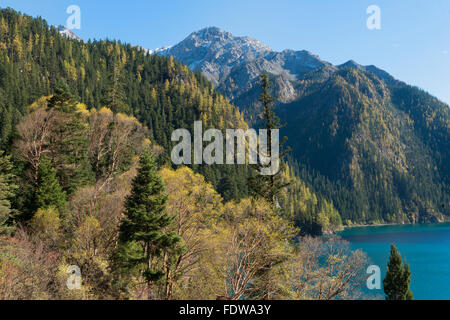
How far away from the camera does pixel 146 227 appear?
78.9 ft

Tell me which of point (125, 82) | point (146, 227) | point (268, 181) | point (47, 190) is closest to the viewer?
point (146, 227)

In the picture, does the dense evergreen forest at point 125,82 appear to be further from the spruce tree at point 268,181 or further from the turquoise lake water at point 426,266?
the spruce tree at point 268,181

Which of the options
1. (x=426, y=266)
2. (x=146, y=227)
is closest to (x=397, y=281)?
(x=146, y=227)

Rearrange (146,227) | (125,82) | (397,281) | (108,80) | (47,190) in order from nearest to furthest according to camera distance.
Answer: (146,227) < (47,190) < (397,281) < (108,80) < (125,82)

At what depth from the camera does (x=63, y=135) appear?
122 feet

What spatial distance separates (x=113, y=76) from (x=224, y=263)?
153 ft

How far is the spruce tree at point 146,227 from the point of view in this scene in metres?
23.7

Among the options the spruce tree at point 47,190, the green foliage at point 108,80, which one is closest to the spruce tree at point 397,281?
the spruce tree at point 47,190

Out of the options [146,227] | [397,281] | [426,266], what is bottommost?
[426,266]

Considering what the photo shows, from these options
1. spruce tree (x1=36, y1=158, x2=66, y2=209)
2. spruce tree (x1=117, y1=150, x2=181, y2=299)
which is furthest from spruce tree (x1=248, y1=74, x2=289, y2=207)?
spruce tree (x1=36, y1=158, x2=66, y2=209)

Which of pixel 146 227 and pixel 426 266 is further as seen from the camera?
pixel 426 266

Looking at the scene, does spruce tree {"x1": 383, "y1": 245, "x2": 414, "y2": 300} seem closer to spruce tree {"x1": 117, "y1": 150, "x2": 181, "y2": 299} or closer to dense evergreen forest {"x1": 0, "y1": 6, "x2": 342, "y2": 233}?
spruce tree {"x1": 117, "y1": 150, "x2": 181, "y2": 299}

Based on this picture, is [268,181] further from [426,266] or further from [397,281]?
[426,266]
